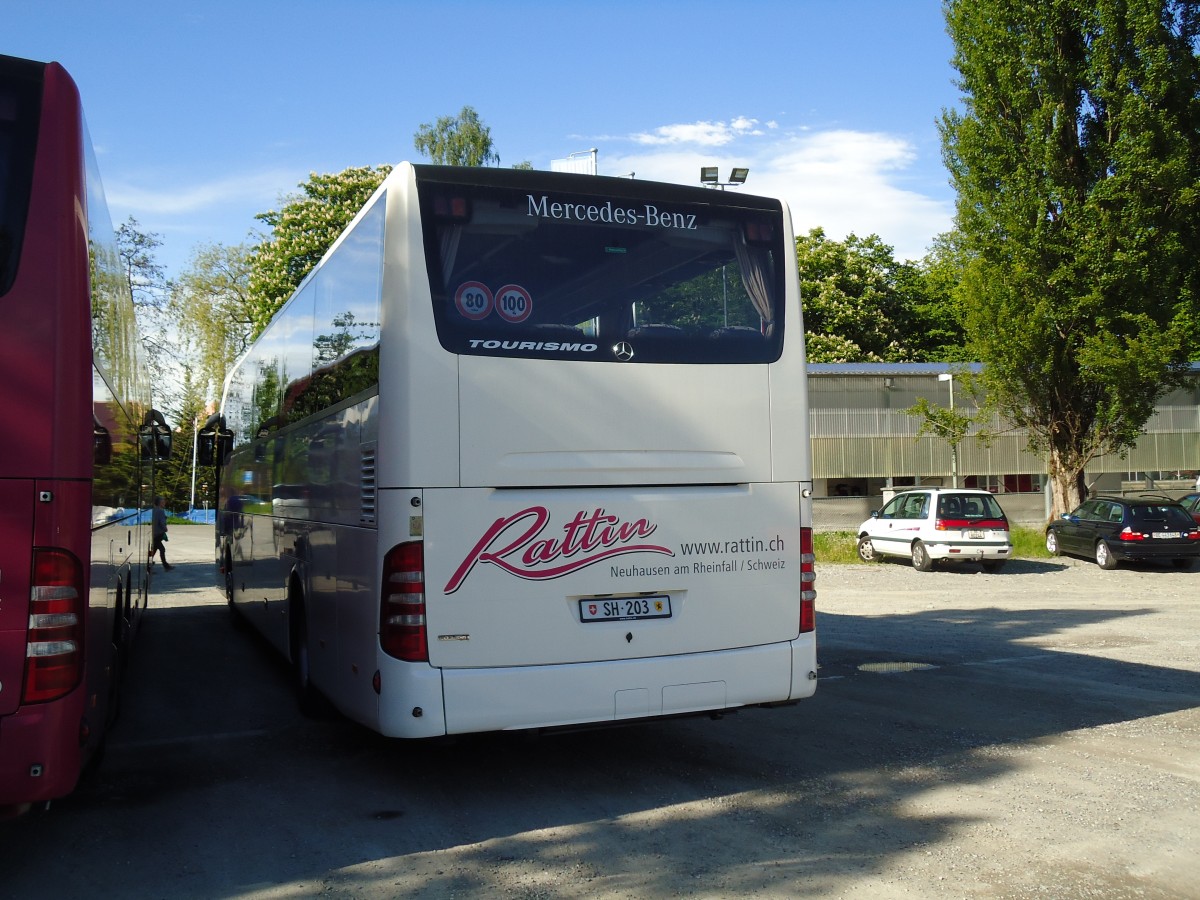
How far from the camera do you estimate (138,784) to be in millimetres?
6590

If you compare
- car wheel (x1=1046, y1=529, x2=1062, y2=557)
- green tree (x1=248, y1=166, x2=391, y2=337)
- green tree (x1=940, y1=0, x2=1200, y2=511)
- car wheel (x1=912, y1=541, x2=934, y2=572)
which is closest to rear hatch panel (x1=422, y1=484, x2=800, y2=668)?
car wheel (x1=912, y1=541, x2=934, y2=572)

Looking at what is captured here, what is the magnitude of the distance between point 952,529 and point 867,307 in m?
32.8

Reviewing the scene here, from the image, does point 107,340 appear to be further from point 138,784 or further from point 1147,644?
point 1147,644

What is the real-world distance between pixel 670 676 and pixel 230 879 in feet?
8.17

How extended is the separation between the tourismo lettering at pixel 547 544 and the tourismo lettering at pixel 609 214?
167cm

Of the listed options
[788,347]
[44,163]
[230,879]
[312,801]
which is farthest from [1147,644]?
[44,163]

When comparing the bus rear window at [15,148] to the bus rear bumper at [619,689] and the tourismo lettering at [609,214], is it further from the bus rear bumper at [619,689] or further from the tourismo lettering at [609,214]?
the bus rear bumper at [619,689]

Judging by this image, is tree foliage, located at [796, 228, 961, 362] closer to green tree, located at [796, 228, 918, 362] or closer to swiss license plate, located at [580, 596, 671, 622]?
green tree, located at [796, 228, 918, 362]

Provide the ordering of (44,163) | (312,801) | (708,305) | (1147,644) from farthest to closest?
1. (1147,644)
2. (708,305)
3. (312,801)
4. (44,163)

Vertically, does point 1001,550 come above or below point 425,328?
below

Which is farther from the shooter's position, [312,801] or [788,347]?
[788,347]

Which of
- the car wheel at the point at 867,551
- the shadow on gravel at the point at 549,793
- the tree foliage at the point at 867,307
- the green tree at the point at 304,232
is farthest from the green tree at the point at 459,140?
the shadow on gravel at the point at 549,793

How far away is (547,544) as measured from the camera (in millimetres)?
6043

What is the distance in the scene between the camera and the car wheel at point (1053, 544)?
25.9 meters
